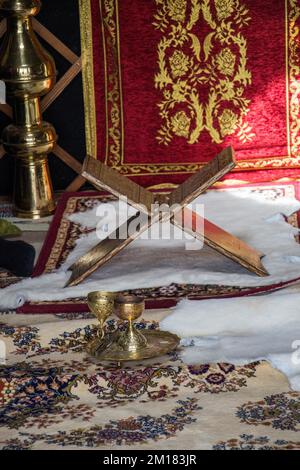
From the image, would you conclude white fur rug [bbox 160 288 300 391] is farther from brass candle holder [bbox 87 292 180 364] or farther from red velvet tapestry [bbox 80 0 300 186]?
red velvet tapestry [bbox 80 0 300 186]

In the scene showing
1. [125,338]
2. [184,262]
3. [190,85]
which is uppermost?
[190,85]

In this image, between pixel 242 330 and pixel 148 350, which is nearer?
pixel 148 350

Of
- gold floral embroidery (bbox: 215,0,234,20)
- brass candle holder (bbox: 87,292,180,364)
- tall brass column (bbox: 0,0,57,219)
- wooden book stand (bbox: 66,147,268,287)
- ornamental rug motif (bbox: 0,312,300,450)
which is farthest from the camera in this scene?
gold floral embroidery (bbox: 215,0,234,20)

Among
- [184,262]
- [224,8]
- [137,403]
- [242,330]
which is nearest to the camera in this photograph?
[137,403]

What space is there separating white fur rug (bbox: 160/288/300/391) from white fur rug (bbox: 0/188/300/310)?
201mm

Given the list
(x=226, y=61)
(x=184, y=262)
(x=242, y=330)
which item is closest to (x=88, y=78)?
(x=226, y=61)

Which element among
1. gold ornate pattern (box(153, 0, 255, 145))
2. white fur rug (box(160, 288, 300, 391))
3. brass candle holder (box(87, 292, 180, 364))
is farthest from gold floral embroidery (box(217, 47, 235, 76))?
brass candle holder (box(87, 292, 180, 364))

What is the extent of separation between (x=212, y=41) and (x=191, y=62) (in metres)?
0.09

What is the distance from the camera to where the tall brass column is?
3016 mm

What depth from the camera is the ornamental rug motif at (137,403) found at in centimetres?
Answer: 167

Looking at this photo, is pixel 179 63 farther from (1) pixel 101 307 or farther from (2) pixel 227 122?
(1) pixel 101 307

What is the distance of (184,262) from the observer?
257 cm

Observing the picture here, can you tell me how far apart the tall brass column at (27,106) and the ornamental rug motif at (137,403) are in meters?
1.11

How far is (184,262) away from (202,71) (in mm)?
895
